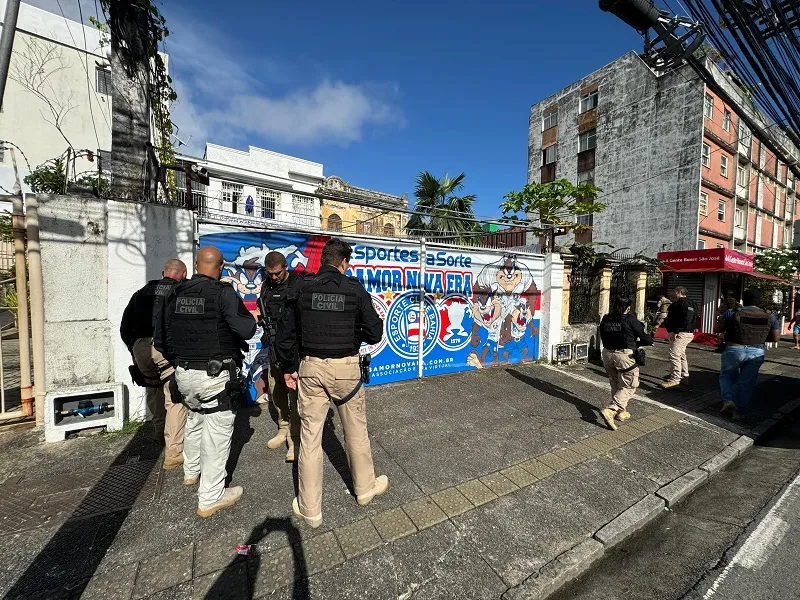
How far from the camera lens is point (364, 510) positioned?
2717 millimetres

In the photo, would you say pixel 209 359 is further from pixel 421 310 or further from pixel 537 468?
pixel 421 310

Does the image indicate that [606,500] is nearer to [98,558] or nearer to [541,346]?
[98,558]

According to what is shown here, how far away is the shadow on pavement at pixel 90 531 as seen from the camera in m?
2.04

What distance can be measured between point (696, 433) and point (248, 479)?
216 inches

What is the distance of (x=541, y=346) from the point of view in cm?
770

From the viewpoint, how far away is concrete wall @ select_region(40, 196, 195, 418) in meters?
3.71

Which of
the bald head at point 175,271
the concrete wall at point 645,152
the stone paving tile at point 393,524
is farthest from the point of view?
the concrete wall at point 645,152

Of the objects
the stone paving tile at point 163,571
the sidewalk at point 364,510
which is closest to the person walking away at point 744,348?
the sidewalk at point 364,510

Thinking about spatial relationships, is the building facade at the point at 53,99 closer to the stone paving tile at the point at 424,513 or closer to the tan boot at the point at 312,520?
the tan boot at the point at 312,520

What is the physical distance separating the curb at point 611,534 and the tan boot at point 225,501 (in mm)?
2112

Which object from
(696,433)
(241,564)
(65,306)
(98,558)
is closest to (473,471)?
(241,564)

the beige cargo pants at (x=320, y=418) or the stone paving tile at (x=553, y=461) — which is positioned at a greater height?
the beige cargo pants at (x=320, y=418)

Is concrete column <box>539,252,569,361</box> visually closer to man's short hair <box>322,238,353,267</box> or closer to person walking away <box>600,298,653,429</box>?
person walking away <box>600,298,653,429</box>

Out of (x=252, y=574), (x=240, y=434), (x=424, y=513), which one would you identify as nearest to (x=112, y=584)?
(x=252, y=574)
